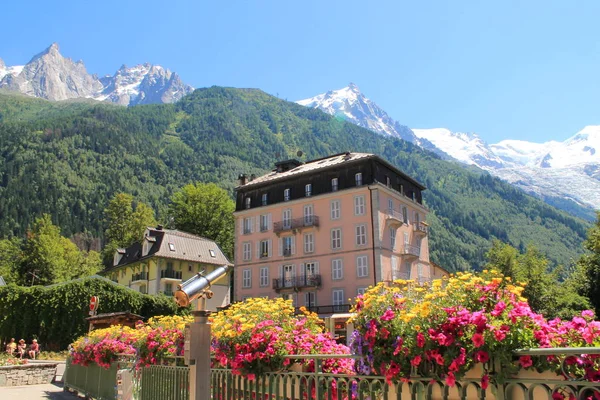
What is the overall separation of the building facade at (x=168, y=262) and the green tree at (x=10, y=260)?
2490 centimetres

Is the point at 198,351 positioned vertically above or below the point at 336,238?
below

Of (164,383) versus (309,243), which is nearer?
(164,383)

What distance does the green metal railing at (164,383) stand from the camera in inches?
376

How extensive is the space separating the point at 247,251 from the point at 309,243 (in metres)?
7.51

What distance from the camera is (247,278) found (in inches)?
1971

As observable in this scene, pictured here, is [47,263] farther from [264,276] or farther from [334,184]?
[334,184]

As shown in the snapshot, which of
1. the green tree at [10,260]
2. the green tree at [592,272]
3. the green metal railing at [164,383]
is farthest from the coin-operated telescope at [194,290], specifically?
the green tree at [10,260]

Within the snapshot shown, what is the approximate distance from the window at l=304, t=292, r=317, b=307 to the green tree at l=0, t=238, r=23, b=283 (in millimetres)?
51629

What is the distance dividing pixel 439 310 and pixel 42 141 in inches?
6849

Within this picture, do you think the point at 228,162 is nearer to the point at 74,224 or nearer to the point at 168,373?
the point at 74,224

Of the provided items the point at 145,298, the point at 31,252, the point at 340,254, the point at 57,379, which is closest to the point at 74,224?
the point at 31,252

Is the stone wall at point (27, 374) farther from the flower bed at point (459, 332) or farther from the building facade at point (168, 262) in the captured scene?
the building facade at point (168, 262)

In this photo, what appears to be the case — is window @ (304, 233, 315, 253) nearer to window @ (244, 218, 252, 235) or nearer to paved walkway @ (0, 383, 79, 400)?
window @ (244, 218, 252, 235)

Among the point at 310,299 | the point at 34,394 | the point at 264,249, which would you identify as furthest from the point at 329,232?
the point at 34,394
